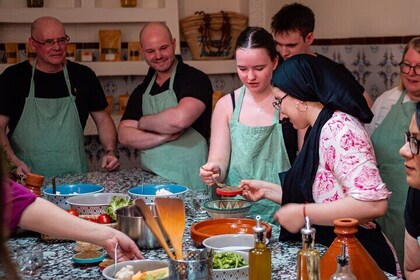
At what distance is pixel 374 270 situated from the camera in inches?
84.4

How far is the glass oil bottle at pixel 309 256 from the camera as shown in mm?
2047

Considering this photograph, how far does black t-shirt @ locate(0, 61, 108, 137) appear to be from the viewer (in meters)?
4.76

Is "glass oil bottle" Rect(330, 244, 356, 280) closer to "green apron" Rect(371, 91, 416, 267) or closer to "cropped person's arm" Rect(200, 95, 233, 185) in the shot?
"cropped person's arm" Rect(200, 95, 233, 185)

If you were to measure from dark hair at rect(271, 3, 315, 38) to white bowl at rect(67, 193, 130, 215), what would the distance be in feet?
5.43

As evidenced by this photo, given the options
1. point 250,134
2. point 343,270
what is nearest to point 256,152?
point 250,134

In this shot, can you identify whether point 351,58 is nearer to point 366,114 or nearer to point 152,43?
point 152,43

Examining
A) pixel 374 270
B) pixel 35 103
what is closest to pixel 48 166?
pixel 35 103

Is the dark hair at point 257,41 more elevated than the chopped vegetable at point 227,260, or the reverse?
the dark hair at point 257,41

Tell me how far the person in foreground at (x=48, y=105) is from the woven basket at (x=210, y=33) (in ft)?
5.10

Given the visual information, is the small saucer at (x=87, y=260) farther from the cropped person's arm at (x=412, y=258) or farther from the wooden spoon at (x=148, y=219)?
Answer: the cropped person's arm at (x=412, y=258)

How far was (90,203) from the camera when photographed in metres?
3.36

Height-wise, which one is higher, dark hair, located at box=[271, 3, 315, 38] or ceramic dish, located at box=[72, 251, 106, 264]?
dark hair, located at box=[271, 3, 315, 38]

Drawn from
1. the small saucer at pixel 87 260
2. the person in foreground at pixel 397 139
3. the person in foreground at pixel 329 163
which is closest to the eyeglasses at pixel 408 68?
the person in foreground at pixel 397 139

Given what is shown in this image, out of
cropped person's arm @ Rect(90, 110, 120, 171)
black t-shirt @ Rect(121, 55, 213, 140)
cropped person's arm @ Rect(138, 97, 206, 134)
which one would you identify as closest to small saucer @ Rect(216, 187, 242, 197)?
cropped person's arm @ Rect(138, 97, 206, 134)
